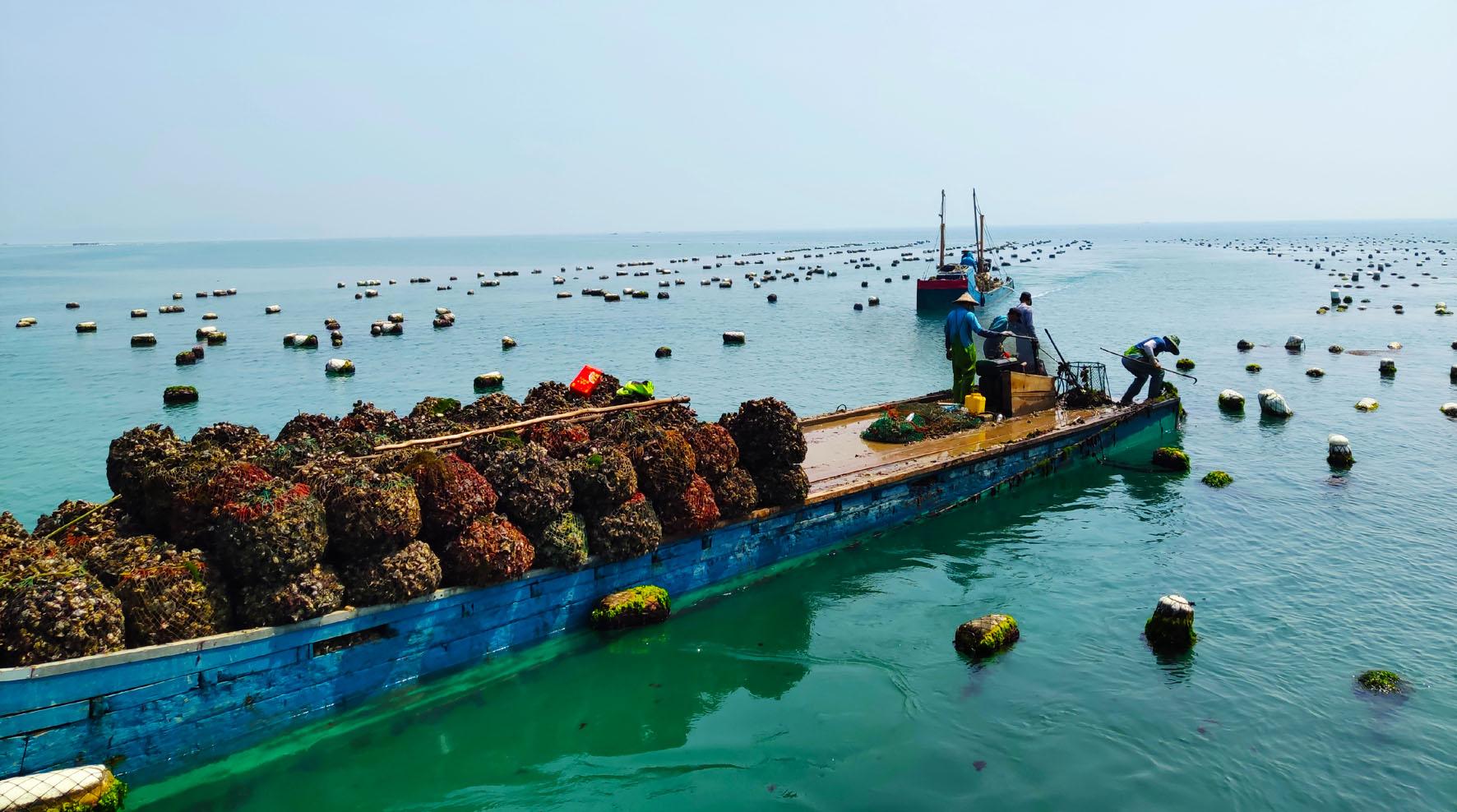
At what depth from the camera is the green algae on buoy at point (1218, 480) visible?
2477 centimetres

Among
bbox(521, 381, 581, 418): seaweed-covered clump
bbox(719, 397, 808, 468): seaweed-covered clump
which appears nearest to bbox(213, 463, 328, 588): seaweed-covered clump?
bbox(521, 381, 581, 418): seaweed-covered clump

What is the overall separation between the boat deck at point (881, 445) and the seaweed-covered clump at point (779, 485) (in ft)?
2.08

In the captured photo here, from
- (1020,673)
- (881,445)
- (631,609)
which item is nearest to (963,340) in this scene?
(881,445)

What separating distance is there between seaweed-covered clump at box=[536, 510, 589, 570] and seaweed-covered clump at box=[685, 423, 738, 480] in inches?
110

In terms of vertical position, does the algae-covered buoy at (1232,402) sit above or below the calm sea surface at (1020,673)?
above

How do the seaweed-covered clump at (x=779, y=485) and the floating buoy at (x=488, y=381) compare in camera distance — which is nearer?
the seaweed-covered clump at (x=779, y=485)

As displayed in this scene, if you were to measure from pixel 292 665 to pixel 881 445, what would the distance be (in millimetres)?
14100

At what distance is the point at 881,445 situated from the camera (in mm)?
21781

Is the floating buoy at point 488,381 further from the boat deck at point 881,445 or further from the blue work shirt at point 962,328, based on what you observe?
the blue work shirt at point 962,328

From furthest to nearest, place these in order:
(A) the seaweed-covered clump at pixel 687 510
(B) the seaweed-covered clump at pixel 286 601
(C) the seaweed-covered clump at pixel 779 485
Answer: (C) the seaweed-covered clump at pixel 779 485 → (A) the seaweed-covered clump at pixel 687 510 → (B) the seaweed-covered clump at pixel 286 601

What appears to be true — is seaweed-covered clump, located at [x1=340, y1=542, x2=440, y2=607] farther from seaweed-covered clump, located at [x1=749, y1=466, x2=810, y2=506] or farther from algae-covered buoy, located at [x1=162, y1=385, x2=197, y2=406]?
algae-covered buoy, located at [x1=162, y1=385, x2=197, y2=406]

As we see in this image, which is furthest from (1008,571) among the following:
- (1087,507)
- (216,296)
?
(216,296)

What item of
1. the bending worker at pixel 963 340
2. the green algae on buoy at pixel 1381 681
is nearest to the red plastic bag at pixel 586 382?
the bending worker at pixel 963 340

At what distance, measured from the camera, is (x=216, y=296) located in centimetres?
10800
